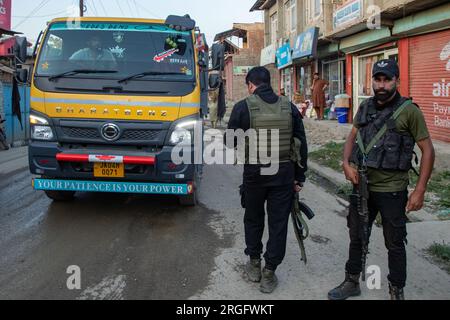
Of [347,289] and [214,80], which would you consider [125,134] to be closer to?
[214,80]

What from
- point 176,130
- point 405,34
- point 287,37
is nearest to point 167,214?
point 176,130

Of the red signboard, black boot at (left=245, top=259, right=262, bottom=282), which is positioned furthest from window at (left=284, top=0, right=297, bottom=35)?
black boot at (left=245, top=259, right=262, bottom=282)

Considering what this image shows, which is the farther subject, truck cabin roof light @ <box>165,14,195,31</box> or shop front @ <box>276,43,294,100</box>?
shop front @ <box>276,43,294,100</box>

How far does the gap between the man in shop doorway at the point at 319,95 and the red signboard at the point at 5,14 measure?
12.1 metres

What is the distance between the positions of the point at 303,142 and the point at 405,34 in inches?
336

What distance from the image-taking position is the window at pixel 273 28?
24.8 metres

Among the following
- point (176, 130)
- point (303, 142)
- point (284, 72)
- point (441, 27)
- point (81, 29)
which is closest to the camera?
point (303, 142)

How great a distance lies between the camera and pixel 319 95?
53.6 feet

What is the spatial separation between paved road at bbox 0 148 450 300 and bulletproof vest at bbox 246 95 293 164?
108 cm

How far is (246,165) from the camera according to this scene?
3670 mm

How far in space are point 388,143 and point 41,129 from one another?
152 inches

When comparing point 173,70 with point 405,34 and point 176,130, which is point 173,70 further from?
point 405,34

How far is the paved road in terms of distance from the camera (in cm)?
357

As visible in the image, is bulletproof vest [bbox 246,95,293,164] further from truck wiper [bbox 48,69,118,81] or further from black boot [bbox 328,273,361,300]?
truck wiper [bbox 48,69,118,81]
